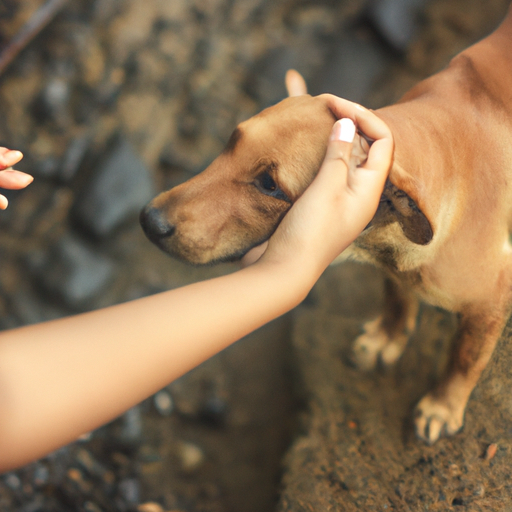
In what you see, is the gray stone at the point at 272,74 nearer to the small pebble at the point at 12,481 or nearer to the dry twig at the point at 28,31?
the dry twig at the point at 28,31

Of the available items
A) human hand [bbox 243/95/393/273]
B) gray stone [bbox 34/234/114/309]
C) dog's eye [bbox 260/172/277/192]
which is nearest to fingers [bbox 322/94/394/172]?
human hand [bbox 243/95/393/273]

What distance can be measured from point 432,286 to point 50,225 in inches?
77.2

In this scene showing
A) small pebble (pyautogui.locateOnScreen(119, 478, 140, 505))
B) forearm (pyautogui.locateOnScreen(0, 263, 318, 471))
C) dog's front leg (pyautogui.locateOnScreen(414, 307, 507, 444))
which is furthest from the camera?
small pebble (pyautogui.locateOnScreen(119, 478, 140, 505))

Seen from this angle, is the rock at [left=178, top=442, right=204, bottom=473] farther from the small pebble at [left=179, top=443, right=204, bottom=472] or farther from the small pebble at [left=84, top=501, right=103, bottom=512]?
the small pebble at [left=84, top=501, right=103, bottom=512]

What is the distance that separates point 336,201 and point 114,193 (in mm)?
1807

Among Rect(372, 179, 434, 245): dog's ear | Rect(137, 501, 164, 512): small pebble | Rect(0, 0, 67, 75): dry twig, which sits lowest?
Rect(137, 501, 164, 512): small pebble

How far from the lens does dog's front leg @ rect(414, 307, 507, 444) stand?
1.38 meters

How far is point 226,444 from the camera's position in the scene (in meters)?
2.18

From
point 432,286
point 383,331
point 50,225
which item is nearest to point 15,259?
point 50,225

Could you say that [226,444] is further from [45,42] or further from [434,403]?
[45,42]

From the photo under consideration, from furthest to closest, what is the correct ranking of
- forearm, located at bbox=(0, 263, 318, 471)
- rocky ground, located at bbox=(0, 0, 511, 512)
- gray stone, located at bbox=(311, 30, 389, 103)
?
gray stone, located at bbox=(311, 30, 389, 103) < rocky ground, located at bbox=(0, 0, 511, 512) < forearm, located at bbox=(0, 263, 318, 471)

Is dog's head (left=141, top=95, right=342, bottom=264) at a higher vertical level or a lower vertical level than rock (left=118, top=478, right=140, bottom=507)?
higher

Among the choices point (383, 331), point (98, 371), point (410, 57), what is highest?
point (98, 371)

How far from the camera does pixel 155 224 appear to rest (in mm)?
1228
